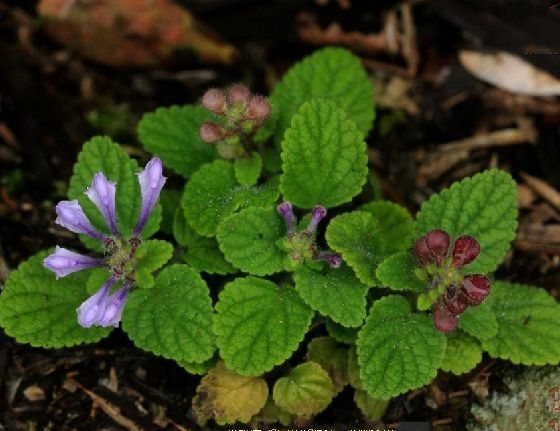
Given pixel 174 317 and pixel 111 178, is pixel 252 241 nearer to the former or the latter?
pixel 174 317

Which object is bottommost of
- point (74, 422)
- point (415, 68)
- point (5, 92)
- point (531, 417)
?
point (531, 417)

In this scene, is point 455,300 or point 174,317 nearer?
point 455,300

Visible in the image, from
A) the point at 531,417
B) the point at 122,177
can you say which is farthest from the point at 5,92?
the point at 531,417

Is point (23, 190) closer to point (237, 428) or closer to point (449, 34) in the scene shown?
point (237, 428)

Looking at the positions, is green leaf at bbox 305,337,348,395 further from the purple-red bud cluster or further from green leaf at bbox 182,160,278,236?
the purple-red bud cluster

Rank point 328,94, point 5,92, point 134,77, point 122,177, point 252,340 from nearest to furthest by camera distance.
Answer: point 252,340 < point 122,177 < point 328,94 < point 5,92 < point 134,77

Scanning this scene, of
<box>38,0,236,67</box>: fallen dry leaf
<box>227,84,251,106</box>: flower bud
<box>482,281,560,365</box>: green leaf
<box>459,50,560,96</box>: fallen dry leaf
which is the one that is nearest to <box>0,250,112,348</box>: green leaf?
<box>227,84,251,106</box>: flower bud

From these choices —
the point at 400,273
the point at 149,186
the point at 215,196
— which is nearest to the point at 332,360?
the point at 400,273
